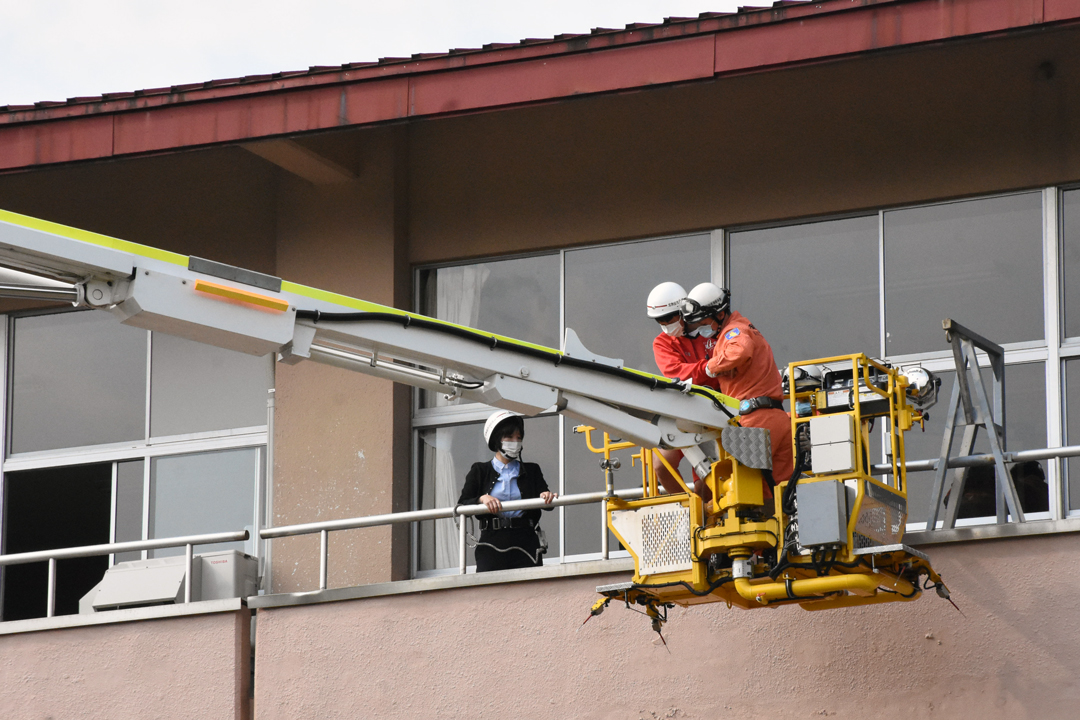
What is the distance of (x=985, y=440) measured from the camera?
12.5 metres

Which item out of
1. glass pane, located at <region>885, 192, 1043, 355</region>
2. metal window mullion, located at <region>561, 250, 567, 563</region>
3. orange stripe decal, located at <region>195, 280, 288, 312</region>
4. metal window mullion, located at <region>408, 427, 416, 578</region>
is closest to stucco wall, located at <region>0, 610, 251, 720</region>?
metal window mullion, located at <region>408, 427, 416, 578</region>

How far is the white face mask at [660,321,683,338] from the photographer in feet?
33.4

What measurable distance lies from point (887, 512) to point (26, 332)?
9.06 metres

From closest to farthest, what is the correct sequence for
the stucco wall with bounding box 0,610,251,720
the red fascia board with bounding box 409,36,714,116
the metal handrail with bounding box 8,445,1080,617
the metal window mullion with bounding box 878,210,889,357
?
the metal handrail with bounding box 8,445,1080,617
the red fascia board with bounding box 409,36,714,116
the stucco wall with bounding box 0,610,251,720
the metal window mullion with bounding box 878,210,889,357

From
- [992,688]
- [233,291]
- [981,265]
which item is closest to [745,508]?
[992,688]

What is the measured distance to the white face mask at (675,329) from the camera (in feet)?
33.4

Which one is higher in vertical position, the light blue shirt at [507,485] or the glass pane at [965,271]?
A: the glass pane at [965,271]

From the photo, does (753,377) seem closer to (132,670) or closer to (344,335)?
(344,335)

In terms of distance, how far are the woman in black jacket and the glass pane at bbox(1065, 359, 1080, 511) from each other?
12.3ft

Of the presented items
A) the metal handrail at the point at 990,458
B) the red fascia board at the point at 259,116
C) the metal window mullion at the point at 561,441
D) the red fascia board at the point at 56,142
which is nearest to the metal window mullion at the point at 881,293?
the metal handrail at the point at 990,458

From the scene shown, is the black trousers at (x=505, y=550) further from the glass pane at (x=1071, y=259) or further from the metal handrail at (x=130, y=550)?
the glass pane at (x=1071, y=259)

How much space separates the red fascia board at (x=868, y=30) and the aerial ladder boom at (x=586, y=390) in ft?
8.66

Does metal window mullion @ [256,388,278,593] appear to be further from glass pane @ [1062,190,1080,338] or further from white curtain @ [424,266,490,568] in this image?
glass pane @ [1062,190,1080,338]

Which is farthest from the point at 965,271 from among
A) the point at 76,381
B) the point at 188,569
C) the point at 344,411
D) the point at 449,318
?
the point at 76,381
